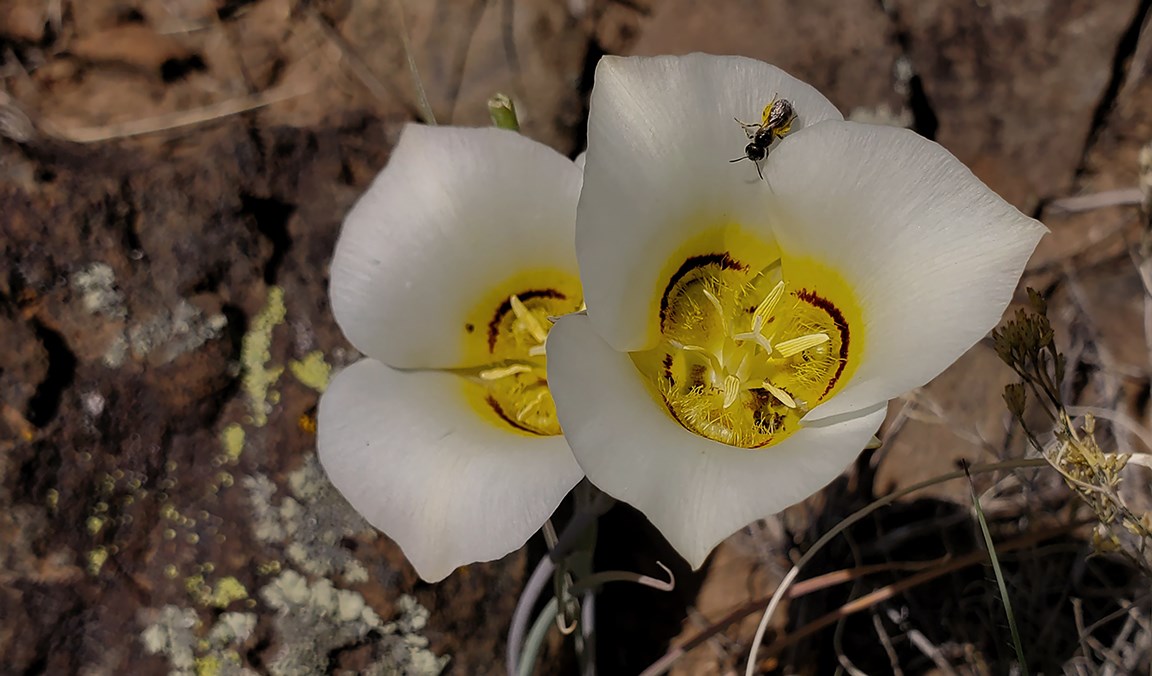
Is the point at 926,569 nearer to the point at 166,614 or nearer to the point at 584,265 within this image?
the point at 584,265

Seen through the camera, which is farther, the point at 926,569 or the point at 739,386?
the point at 926,569

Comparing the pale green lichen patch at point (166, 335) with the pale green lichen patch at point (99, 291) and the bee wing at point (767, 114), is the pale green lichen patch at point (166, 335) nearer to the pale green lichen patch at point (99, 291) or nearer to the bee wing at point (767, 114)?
the pale green lichen patch at point (99, 291)

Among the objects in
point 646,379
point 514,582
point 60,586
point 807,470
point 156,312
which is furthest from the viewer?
point 514,582

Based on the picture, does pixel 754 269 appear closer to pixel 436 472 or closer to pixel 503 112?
pixel 503 112

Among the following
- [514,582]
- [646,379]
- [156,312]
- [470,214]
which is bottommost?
[514,582]

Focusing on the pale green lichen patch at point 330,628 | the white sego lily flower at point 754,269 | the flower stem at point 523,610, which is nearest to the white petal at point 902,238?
the white sego lily flower at point 754,269

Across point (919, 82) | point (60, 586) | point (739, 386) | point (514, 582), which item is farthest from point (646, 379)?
point (919, 82)

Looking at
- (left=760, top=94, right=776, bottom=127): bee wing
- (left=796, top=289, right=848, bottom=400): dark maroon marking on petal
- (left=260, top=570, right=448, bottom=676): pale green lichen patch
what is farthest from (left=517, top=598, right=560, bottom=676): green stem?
(left=760, top=94, right=776, bottom=127): bee wing
